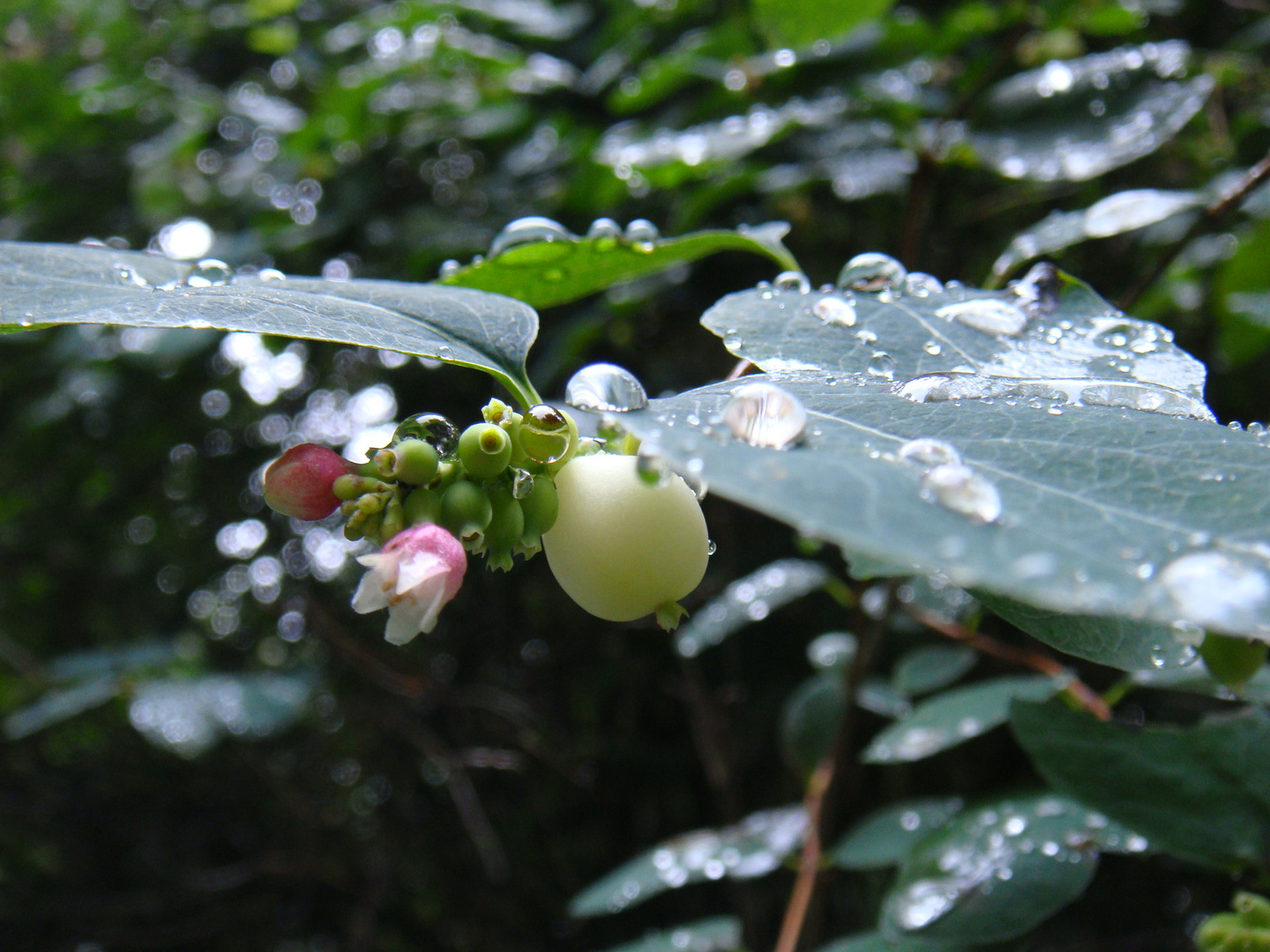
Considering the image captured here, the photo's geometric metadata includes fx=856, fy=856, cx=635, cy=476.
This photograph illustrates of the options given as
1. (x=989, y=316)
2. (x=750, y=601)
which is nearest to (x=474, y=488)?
(x=989, y=316)

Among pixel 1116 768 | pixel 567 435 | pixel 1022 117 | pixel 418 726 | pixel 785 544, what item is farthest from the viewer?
pixel 418 726

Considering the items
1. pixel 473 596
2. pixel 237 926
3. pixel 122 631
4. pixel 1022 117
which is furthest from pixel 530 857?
pixel 1022 117

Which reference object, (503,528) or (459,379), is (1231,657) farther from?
(459,379)

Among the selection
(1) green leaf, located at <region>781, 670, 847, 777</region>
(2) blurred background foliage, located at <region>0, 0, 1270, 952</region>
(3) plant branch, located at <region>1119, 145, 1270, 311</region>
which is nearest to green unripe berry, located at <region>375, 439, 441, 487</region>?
(2) blurred background foliage, located at <region>0, 0, 1270, 952</region>

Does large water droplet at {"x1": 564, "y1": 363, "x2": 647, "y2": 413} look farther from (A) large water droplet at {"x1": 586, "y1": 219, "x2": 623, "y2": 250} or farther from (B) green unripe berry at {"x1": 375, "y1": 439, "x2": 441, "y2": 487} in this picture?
(A) large water droplet at {"x1": 586, "y1": 219, "x2": 623, "y2": 250}

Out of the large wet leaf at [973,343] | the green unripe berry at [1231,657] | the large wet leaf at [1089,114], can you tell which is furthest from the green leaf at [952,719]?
the large wet leaf at [1089,114]

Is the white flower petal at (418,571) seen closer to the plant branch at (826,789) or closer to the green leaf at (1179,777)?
the green leaf at (1179,777)

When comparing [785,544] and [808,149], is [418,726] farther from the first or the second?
[808,149]
